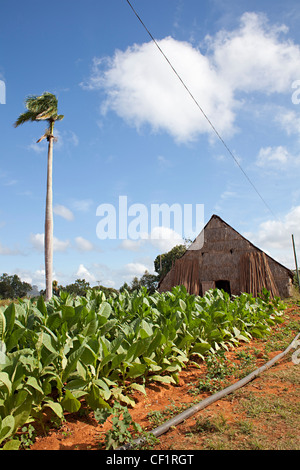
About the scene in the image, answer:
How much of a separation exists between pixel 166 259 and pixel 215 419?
1502 inches

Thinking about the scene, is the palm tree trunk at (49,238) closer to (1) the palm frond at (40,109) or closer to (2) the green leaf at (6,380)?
(1) the palm frond at (40,109)

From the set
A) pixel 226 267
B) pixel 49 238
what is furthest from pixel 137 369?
pixel 226 267

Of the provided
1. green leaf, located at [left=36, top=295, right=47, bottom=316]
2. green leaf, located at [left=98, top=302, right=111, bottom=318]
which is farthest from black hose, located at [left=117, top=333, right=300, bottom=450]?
green leaf, located at [left=36, top=295, right=47, bottom=316]

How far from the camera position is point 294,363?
15.4ft

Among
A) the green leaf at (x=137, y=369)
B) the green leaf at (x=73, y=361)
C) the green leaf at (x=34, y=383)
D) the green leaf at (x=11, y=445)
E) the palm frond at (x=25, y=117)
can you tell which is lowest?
the green leaf at (x=11, y=445)

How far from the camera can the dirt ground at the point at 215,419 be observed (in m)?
2.36

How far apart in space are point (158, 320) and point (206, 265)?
1243 centimetres

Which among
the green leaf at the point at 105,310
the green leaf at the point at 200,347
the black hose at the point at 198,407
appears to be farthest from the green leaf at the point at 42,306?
the green leaf at the point at 200,347

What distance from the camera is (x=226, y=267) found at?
54.1 feet

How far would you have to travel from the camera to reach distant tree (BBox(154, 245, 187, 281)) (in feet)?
130

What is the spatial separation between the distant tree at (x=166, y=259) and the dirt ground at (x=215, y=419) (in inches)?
1391

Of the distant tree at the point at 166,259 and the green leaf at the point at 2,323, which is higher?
the distant tree at the point at 166,259

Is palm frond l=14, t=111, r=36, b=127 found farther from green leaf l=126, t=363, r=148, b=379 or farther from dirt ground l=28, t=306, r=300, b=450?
green leaf l=126, t=363, r=148, b=379

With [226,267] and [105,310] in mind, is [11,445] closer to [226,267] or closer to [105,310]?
[105,310]
